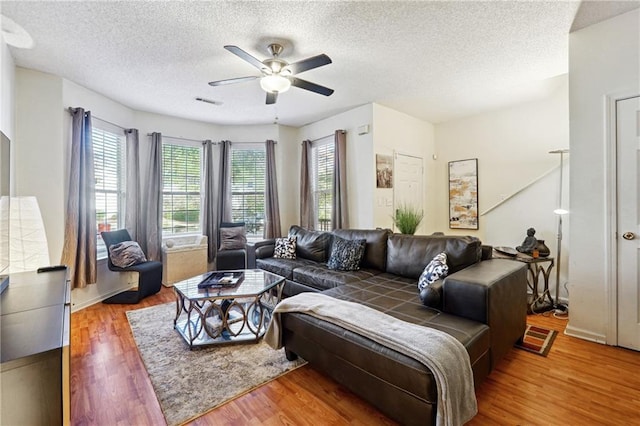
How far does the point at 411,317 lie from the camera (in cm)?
190

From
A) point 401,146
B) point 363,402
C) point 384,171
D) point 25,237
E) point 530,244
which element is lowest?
point 363,402

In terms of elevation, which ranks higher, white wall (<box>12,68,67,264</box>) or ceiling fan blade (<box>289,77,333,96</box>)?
ceiling fan blade (<box>289,77,333,96</box>)

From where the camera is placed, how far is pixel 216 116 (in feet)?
15.9

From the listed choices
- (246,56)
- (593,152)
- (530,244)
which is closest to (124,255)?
(246,56)

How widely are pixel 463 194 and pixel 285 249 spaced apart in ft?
10.8

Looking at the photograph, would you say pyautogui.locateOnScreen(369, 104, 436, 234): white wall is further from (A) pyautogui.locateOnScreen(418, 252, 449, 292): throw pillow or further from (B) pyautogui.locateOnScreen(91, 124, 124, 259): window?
(B) pyautogui.locateOnScreen(91, 124, 124, 259): window

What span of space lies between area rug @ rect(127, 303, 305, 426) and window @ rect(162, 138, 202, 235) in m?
2.53

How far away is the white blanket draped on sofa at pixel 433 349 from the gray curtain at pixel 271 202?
3450 millimetres

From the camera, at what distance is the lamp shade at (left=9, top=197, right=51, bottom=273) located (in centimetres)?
196

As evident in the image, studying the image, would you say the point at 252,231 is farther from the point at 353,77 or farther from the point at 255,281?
the point at 353,77

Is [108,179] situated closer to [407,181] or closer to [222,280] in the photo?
[222,280]

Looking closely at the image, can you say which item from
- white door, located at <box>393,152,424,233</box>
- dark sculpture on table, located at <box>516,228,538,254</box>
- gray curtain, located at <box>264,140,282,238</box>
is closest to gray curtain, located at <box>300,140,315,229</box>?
gray curtain, located at <box>264,140,282,238</box>

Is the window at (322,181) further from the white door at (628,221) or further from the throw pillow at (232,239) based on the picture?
the white door at (628,221)

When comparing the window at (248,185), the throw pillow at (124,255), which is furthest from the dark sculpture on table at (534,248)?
the throw pillow at (124,255)
